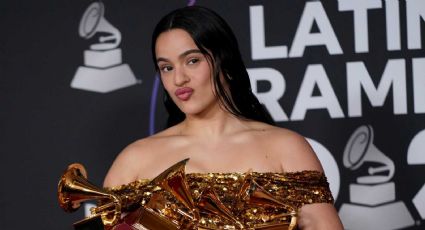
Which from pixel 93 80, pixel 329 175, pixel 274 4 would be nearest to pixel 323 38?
pixel 274 4

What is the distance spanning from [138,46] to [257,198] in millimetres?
910

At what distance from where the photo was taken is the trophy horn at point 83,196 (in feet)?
5.62

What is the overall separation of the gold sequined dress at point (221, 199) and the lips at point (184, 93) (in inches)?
7.3

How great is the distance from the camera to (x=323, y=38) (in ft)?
8.02

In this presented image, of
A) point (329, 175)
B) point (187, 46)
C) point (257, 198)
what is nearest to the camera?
point (257, 198)

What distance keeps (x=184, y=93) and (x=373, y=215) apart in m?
0.88

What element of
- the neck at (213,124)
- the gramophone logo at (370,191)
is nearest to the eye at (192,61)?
the neck at (213,124)

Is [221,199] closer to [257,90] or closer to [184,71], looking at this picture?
[184,71]

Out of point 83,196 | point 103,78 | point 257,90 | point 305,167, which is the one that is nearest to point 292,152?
point 305,167

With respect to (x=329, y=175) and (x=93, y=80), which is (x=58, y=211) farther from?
(x=329, y=175)

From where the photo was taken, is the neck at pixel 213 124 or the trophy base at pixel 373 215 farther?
the trophy base at pixel 373 215

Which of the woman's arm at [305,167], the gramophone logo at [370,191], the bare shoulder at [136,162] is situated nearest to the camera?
the woman's arm at [305,167]

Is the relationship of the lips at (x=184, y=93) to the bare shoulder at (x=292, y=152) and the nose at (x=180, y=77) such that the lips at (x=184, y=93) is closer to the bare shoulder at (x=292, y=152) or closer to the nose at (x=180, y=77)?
the nose at (x=180, y=77)

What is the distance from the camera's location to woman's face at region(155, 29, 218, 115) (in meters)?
1.87
